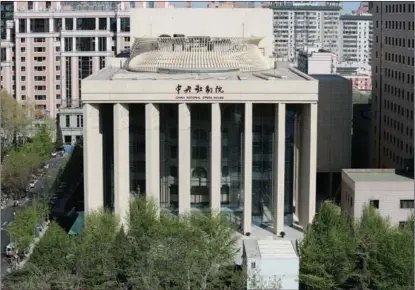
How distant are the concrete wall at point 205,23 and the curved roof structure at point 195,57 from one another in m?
7.56

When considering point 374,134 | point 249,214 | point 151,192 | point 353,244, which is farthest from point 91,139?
point 374,134

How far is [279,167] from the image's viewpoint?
39375 mm

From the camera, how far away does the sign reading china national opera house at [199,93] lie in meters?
38.7

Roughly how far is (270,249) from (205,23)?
77.0 ft

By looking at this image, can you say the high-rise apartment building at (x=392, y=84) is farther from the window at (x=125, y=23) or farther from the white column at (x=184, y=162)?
the window at (x=125, y=23)

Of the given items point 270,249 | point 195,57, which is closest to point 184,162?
point 195,57

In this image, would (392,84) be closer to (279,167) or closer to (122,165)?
(279,167)

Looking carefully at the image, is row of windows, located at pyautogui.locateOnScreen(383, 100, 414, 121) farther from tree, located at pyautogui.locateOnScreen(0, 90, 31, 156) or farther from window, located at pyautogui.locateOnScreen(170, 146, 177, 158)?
tree, located at pyautogui.locateOnScreen(0, 90, 31, 156)

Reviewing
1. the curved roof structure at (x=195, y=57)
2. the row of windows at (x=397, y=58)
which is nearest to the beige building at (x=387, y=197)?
the curved roof structure at (x=195, y=57)

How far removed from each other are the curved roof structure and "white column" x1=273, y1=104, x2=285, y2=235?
4767 mm

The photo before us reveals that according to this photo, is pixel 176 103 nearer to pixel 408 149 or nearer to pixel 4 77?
pixel 408 149

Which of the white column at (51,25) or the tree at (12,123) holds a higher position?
the white column at (51,25)

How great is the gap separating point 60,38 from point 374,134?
31273 millimetres

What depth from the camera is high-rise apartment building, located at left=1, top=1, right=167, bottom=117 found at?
74875 millimetres
